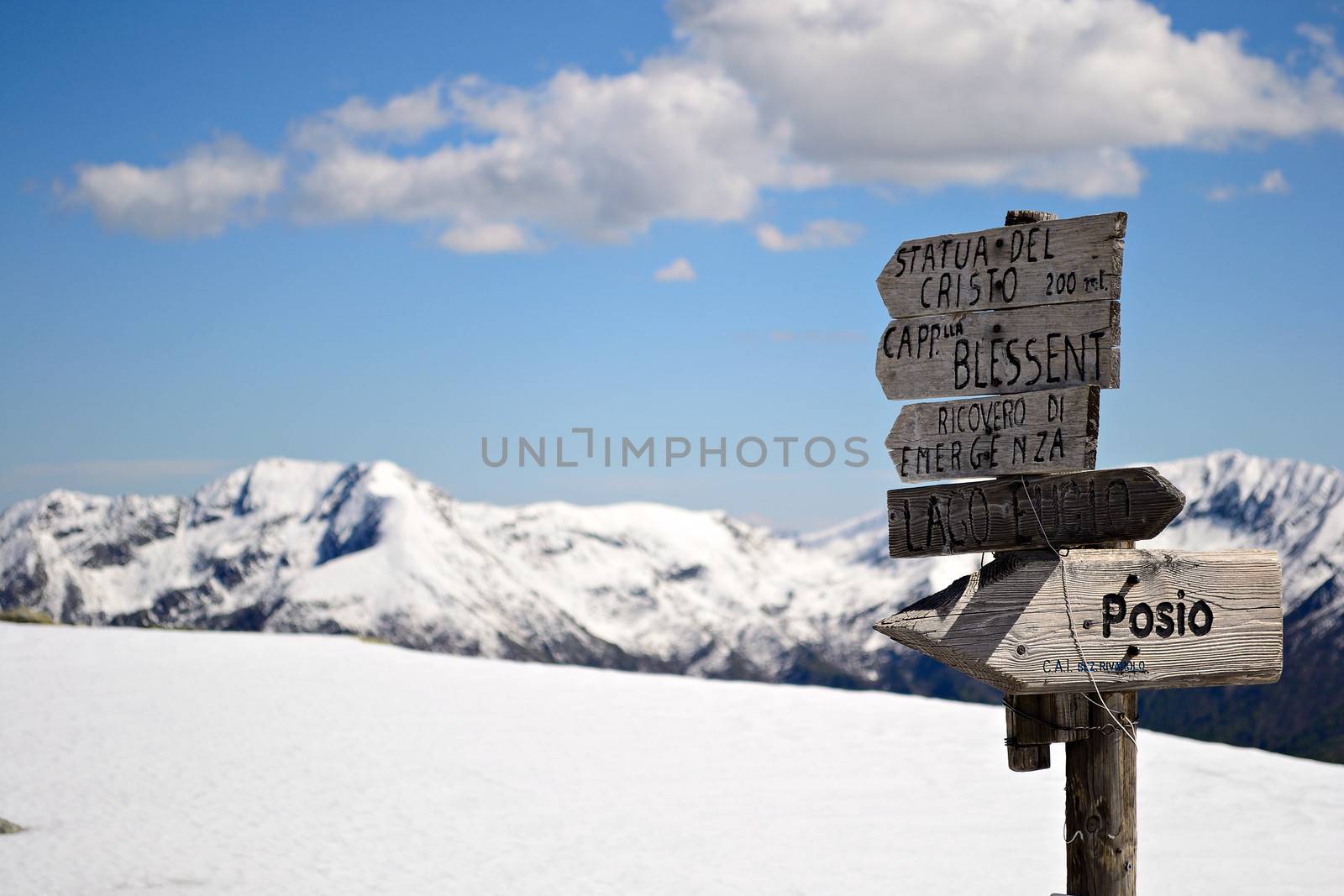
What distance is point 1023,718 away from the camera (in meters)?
5.48

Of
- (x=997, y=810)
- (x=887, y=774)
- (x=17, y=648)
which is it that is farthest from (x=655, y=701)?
(x=17, y=648)

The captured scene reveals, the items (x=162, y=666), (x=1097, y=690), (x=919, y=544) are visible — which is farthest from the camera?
(x=162, y=666)

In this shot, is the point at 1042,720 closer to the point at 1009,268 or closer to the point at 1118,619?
the point at 1118,619

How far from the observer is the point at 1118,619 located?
511cm

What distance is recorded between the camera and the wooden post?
5.41 meters

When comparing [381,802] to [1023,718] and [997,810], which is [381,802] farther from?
[1023,718]

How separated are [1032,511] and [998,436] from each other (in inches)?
13.4

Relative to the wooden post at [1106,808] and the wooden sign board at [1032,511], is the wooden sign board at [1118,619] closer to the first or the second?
the wooden sign board at [1032,511]

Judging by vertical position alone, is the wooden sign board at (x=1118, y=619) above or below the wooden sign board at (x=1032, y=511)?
below

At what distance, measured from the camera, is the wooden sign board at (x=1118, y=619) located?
5051mm

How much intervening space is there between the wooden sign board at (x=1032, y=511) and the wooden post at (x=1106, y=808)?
0.81 metres

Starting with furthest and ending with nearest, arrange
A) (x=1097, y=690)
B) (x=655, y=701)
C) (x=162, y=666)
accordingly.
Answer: (x=162, y=666) → (x=655, y=701) → (x=1097, y=690)

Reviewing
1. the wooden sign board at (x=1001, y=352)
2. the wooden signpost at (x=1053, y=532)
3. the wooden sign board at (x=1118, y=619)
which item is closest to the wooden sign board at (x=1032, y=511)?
the wooden signpost at (x=1053, y=532)

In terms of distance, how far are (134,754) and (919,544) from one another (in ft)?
47.3
